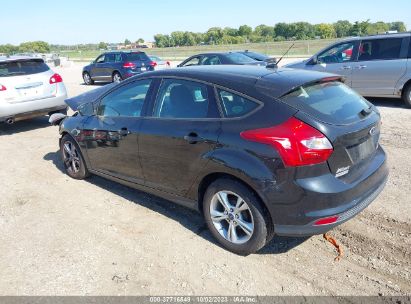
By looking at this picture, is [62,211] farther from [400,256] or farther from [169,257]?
[400,256]

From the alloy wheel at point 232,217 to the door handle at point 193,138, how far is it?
0.51 metres

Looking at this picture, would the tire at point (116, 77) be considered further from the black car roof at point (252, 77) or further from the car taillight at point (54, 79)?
the black car roof at point (252, 77)

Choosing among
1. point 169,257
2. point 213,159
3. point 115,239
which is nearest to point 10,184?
point 115,239

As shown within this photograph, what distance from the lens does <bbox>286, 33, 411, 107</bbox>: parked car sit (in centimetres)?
859

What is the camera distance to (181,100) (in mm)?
3770

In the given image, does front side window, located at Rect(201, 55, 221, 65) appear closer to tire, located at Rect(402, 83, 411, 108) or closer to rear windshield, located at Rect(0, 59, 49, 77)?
rear windshield, located at Rect(0, 59, 49, 77)

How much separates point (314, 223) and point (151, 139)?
6.11ft

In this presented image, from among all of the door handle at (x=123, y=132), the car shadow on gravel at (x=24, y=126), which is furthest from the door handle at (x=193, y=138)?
the car shadow on gravel at (x=24, y=126)

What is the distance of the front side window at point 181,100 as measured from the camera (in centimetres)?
355

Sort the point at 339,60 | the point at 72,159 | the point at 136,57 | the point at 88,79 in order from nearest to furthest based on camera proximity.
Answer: the point at 72,159 → the point at 339,60 → the point at 136,57 → the point at 88,79

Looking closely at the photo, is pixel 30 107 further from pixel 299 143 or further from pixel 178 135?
pixel 299 143

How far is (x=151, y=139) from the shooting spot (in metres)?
3.94

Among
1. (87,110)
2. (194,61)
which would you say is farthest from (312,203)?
(194,61)

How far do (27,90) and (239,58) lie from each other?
6.63 metres
